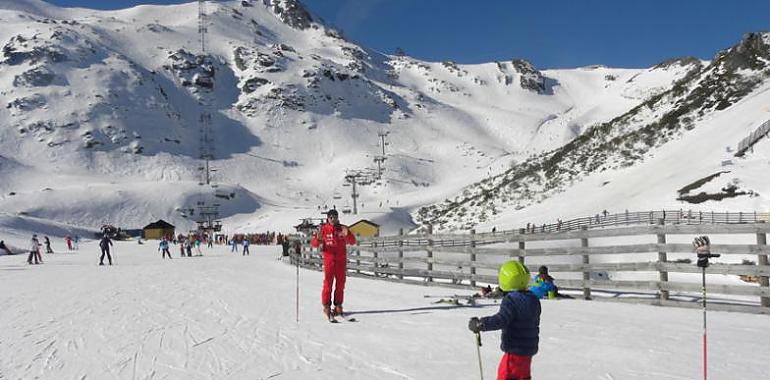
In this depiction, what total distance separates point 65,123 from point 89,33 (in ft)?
172

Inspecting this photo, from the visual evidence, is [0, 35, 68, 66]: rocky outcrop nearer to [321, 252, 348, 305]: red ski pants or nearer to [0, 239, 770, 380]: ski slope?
[0, 239, 770, 380]: ski slope

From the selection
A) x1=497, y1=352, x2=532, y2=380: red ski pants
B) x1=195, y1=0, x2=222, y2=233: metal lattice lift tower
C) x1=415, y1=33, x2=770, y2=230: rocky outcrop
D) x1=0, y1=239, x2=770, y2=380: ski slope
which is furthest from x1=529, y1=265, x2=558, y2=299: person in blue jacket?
x1=195, y1=0, x2=222, y2=233: metal lattice lift tower

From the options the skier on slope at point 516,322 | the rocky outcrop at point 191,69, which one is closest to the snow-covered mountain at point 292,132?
the rocky outcrop at point 191,69

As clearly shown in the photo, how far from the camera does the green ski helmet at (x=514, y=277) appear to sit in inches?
164

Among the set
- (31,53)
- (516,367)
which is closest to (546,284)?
(516,367)

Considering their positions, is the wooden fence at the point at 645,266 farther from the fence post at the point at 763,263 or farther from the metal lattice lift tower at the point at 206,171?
the metal lattice lift tower at the point at 206,171

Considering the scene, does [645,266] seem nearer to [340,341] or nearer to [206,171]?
[340,341]

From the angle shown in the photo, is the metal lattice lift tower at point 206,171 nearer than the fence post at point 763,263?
No

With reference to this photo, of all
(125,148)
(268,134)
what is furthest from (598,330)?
(268,134)

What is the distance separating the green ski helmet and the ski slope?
183cm

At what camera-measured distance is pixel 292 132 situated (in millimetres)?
145875

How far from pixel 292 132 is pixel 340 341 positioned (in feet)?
464

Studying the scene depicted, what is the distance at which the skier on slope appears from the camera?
4168mm

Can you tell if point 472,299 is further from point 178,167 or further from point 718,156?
point 178,167
